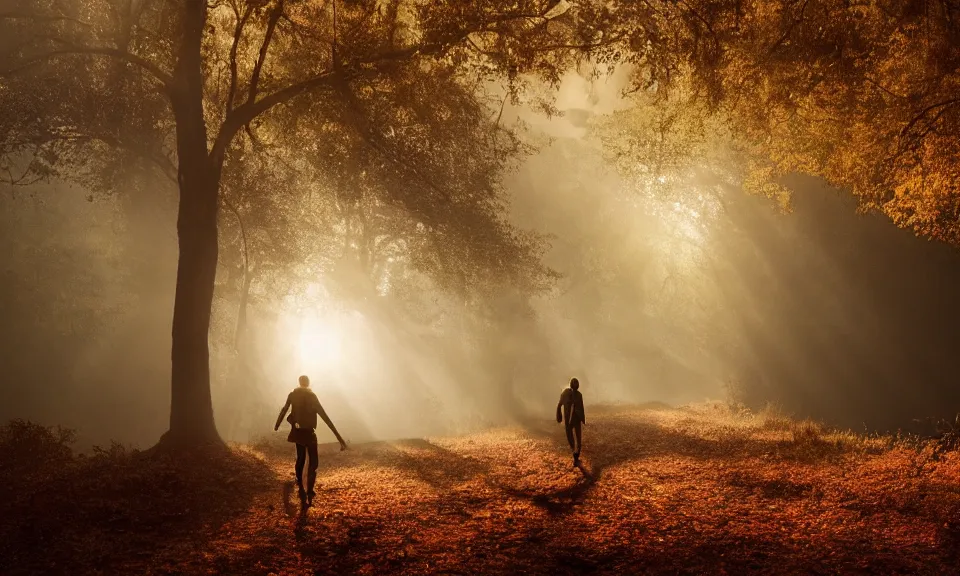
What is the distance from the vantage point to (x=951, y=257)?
24.4 meters

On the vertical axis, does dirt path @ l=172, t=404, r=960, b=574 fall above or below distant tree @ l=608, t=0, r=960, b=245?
below

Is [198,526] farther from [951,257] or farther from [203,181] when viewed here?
[951,257]

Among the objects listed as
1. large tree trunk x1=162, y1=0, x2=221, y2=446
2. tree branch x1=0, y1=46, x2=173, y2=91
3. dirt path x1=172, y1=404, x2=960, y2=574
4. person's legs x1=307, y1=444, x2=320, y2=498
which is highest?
tree branch x1=0, y1=46, x2=173, y2=91

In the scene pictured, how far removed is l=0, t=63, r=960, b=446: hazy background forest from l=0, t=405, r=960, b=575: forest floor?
46.2ft

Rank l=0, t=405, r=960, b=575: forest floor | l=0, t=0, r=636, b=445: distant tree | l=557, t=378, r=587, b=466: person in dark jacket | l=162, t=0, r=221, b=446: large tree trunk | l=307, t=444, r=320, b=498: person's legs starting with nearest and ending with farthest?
l=0, t=405, r=960, b=575: forest floor < l=307, t=444, r=320, b=498: person's legs < l=557, t=378, r=587, b=466: person in dark jacket < l=0, t=0, r=636, b=445: distant tree < l=162, t=0, r=221, b=446: large tree trunk

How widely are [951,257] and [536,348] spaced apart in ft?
86.2

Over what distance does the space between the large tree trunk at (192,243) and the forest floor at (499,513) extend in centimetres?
149

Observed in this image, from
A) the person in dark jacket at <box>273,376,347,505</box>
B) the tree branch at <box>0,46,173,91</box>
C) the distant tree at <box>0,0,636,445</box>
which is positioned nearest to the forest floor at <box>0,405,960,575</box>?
the person in dark jacket at <box>273,376,347,505</box>

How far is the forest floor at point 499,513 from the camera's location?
7.24 metres

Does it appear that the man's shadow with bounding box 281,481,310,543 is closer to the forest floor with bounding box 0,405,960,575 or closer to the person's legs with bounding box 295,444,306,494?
the forest floor with bounding box 0,405,960,575

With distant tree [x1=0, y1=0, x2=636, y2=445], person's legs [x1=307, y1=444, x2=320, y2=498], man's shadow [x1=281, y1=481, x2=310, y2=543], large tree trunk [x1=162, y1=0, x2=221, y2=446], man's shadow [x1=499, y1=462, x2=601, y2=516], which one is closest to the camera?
man's shadow [x1=281, y1=481, x2=310, y2=543]

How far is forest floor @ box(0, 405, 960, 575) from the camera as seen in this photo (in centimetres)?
724

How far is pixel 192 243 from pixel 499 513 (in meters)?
9.66

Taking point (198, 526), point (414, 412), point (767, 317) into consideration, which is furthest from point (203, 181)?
point (414, 412)
